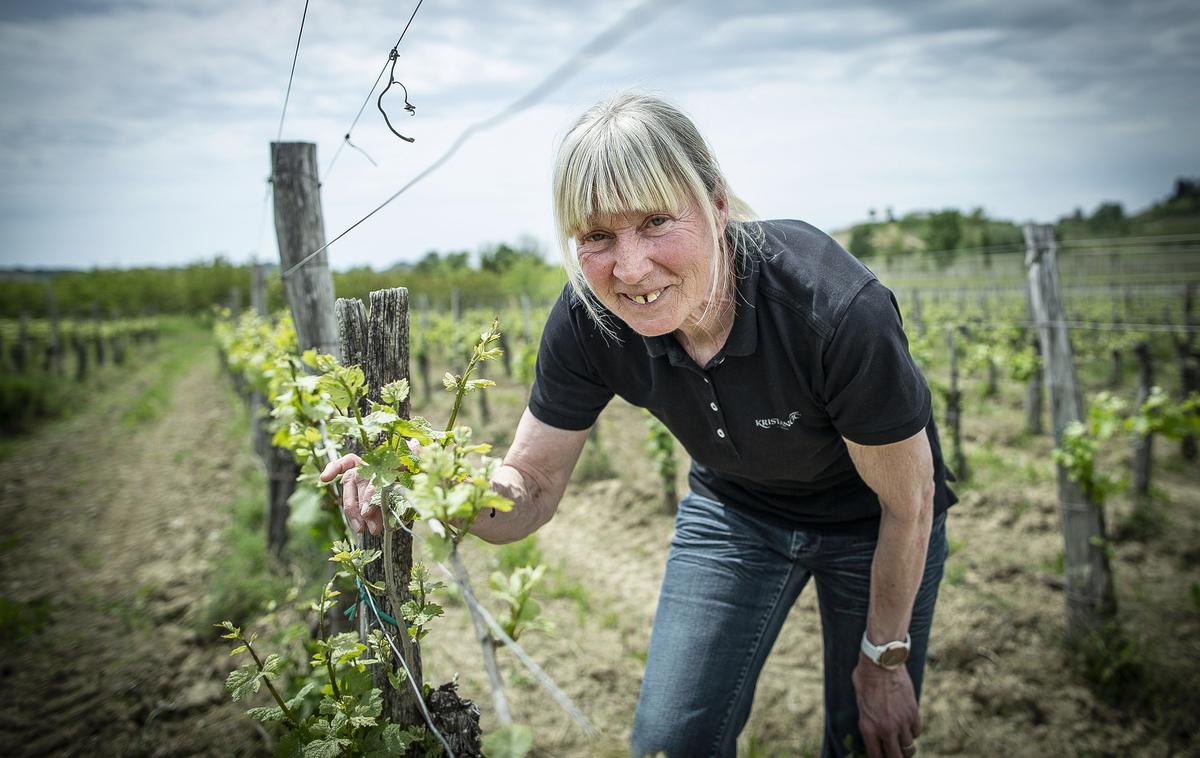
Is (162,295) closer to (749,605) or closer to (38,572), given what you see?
(38,572)

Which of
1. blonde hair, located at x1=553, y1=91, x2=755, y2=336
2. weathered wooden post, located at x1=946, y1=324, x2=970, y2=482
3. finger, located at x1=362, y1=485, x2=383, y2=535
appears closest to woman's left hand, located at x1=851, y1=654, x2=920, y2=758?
blonde hair, located at x1=553, y1=91, x2=755, y2=336

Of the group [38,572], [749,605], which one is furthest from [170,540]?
[749,605]

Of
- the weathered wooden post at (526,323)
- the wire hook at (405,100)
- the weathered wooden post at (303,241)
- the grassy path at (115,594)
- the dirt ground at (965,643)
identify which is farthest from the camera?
the weathered wooden post at (526,323)

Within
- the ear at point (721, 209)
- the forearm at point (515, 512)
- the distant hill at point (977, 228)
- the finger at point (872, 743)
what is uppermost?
the distant hill at point (977, 228)

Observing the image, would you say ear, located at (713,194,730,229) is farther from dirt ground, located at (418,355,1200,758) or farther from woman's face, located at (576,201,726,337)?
dirt ground, located at (418,355,1200,758)

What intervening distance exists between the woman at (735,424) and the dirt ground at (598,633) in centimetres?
54

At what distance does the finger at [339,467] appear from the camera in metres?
1.37

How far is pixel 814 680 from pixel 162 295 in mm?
58033

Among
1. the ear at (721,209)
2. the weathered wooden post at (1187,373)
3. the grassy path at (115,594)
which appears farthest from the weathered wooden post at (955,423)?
the grassy path at (115,594)

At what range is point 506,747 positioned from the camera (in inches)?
33.1

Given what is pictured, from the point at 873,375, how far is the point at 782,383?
23cm

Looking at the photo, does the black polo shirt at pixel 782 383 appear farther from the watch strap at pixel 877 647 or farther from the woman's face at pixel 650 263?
the watch strap at pixel 877 647

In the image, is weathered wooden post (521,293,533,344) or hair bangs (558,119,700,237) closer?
hair bangs (558,119,700,237)

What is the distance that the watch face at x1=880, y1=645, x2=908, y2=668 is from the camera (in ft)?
5.82
